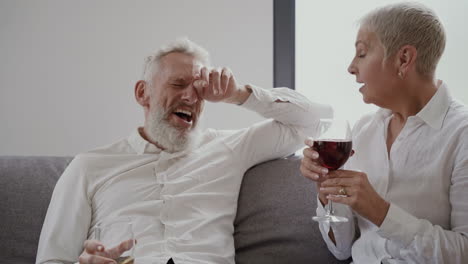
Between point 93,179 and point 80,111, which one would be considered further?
point 80,111

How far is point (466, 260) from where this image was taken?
1297mm

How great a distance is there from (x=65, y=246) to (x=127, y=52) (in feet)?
5.13

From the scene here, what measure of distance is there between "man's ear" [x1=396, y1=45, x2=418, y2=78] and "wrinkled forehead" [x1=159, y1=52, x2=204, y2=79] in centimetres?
84

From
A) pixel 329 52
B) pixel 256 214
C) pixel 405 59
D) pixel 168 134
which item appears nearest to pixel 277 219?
pixel 256 214

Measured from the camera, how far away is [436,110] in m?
1.45

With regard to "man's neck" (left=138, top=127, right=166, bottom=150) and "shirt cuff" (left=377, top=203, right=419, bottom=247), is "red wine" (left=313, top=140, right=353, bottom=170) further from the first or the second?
"man's neck" (left=138, top=127, right=166, bottom=150)

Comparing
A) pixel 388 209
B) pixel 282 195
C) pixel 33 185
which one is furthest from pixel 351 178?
pixel 33 185

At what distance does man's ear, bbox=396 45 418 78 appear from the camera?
142 centimetres

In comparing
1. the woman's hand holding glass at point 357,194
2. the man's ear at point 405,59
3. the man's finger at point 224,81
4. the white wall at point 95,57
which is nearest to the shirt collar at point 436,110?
the man's ear at point 405,59

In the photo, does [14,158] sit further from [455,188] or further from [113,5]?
[455,188]

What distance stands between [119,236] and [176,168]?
0.93m

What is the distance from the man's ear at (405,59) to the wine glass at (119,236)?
0.96m

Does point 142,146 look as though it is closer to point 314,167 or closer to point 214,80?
point 214,80

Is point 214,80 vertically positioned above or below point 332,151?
above
